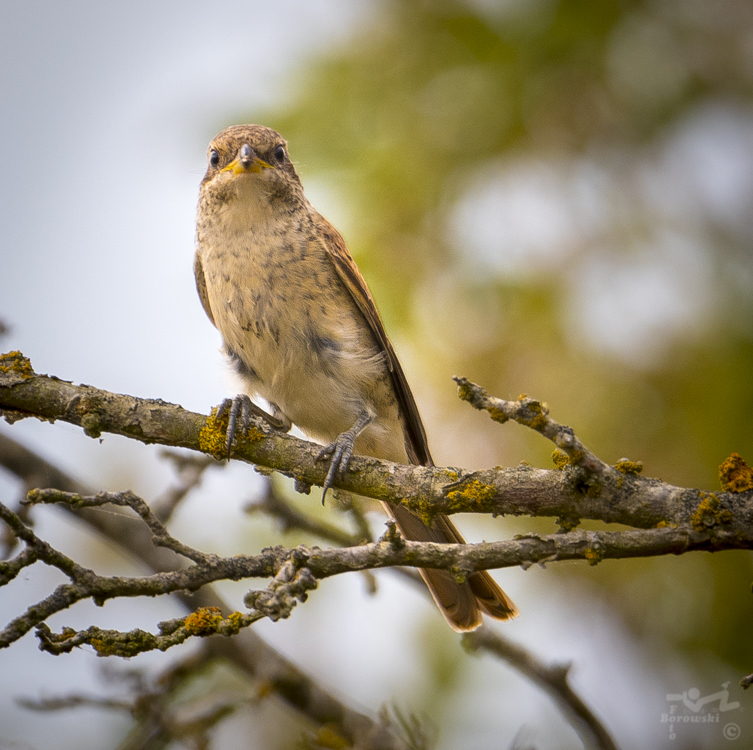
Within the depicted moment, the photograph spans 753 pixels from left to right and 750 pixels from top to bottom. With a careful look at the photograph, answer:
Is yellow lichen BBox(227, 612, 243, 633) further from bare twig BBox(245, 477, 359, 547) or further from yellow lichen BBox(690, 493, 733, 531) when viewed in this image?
yellow lichen BBox(690, 493, 733, 531)

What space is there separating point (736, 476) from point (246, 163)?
2.79 metres

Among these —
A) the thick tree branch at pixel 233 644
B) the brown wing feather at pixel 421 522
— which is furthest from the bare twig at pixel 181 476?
the brown wing feather at pixel 421 522

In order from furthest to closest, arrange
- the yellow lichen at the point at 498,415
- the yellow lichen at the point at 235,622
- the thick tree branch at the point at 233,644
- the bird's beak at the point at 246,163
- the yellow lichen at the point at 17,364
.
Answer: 1. the bird's beak at the point at 246,163
2. the thick tree branch at the point at 233,644
3. the yellow lichen at the point at 17,364
4. the yellow lichen at the point at 498,415
5. the yellow lichen at the point at 235,622

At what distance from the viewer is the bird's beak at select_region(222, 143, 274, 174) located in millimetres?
4316

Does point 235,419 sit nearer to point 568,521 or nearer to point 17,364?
point 17,364

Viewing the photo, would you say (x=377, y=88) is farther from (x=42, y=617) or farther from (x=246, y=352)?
(x=42, y=617)

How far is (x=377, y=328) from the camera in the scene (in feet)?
14.4

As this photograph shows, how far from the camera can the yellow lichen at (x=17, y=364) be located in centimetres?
301

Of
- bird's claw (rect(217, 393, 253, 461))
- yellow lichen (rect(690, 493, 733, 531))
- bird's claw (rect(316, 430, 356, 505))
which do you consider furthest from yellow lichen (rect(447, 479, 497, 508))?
bird's claw (rect(217, 393, 253, 461))

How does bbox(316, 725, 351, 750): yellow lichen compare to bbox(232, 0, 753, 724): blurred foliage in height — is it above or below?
below

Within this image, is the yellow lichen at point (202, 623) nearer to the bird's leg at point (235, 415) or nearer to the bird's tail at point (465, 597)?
the bird's leg at point (235, 415)

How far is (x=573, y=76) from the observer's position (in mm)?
4848

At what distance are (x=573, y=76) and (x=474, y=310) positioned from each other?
1.48m

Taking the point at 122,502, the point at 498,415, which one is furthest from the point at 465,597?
the point at 122,502
